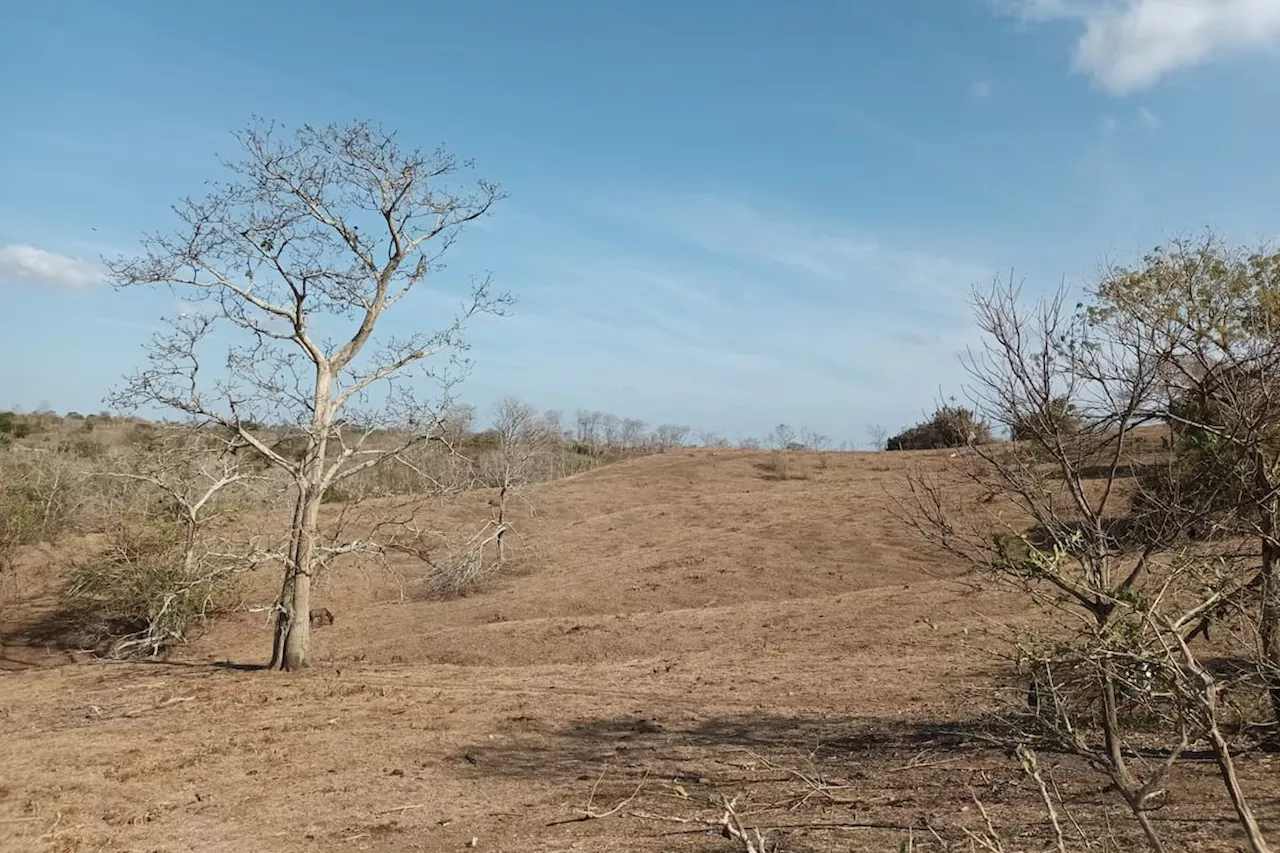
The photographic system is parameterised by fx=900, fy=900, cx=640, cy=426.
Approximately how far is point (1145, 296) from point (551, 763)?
5.49 meters

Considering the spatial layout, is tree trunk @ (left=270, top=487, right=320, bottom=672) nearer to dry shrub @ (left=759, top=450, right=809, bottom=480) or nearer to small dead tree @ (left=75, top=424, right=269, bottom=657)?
small dead tree @ (left=75, top=424, right=269, bottom=657)

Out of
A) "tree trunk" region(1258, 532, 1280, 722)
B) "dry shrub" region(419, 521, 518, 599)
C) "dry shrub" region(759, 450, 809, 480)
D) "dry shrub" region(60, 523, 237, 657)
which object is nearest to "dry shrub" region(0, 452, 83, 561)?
"dry shrub" region(60, 523, 237, 657)

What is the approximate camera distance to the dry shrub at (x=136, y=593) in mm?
14570

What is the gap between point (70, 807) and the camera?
21.7ft

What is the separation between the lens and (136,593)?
15.0m

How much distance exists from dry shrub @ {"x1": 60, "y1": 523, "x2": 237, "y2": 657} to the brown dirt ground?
0.65 m

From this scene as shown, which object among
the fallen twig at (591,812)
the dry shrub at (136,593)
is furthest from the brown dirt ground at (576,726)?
the dry shrub at (136,593)

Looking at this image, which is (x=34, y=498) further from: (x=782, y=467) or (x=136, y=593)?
(x=782, y=467)

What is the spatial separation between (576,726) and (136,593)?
10.2m

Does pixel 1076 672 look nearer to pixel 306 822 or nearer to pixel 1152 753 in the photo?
pixel 1152 753

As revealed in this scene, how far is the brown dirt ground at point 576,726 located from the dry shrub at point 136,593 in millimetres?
648

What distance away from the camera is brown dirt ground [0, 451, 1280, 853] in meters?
5.49

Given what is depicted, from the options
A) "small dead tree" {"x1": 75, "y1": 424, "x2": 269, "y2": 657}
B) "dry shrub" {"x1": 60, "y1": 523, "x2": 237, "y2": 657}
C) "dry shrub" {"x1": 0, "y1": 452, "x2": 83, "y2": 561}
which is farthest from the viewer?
"dry shrub" {"x1": 0, "y1": 452, "x2": 83, "y2": 561}

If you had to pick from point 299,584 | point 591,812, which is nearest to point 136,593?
point 299,584
